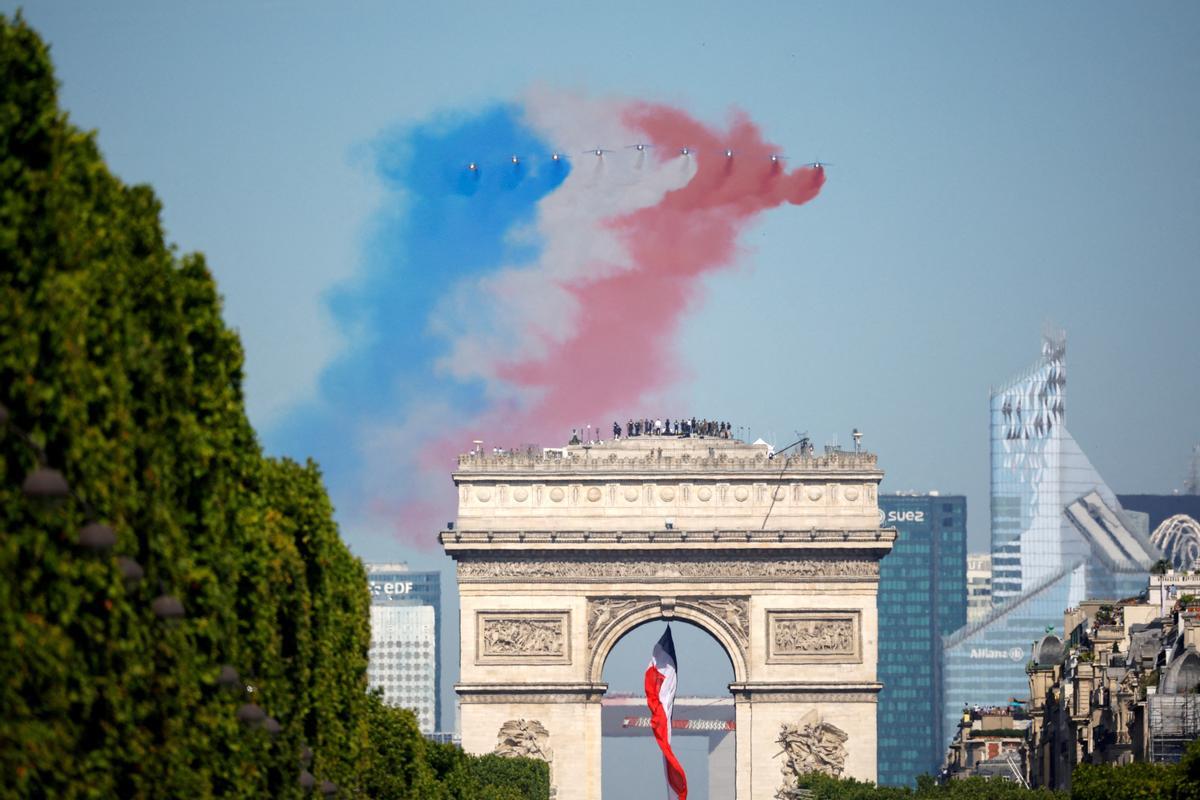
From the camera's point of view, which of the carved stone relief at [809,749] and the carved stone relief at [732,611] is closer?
the carved stone relief at [809,749]

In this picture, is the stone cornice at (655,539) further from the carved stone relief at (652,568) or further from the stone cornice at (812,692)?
the stone cornice at (812,692)

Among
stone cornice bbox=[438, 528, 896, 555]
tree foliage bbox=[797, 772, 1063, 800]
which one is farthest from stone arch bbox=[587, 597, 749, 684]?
tree foliage bbox=[797, 772, 1063, 800]

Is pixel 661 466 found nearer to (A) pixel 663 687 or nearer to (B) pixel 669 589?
(B) pixel 669 589

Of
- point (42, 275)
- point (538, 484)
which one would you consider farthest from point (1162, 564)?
point (42, 275)

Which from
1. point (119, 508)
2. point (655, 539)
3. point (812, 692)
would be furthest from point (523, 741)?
point (119, 508)

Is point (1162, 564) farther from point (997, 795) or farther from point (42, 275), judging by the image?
point (42, 275)

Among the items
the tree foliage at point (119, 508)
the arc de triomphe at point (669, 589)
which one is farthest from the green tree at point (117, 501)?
the arc de triomphe at point (669, 589)

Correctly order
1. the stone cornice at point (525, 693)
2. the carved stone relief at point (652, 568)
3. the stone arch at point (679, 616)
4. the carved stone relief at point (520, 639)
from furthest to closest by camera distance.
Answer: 1. the stone arch at point (679, 616)
2. the carved stone relief at point (652, 568)
3. the carved stone relief at point (520, 639)
4. the stone cornice at point (525, 693)

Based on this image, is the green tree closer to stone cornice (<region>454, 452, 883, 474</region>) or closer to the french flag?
stone cornice (<region>454, 452, 883, 474</region>)
